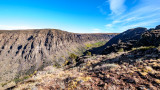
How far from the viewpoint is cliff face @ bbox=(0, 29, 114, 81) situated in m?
140

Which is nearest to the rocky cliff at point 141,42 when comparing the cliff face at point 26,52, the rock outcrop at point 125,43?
the rock outcrop at point 125,43

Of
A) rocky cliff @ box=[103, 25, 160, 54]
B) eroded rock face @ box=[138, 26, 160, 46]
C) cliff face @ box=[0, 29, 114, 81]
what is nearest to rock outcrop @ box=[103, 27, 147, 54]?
rocky cliff @ box=[103, 25, 160, 54]

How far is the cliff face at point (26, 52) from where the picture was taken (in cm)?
13962

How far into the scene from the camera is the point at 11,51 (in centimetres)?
16388

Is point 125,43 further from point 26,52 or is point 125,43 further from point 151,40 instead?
point 26,52

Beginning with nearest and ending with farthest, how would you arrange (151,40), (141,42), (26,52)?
(151,40)
(141,42)
(26,52)

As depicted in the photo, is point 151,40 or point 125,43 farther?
point 125,43

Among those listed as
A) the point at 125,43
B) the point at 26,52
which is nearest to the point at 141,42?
the point at 125,43

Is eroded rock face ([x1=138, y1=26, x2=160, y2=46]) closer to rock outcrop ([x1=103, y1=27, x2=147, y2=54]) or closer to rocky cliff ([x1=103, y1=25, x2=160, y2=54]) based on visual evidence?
rocky cliff ([x1=103, y1=25, x2=160, y2=54])

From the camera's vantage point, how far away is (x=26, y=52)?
165m

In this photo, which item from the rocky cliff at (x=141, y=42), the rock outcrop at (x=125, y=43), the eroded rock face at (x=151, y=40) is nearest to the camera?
the eroded rock face at (x=151, y=40)

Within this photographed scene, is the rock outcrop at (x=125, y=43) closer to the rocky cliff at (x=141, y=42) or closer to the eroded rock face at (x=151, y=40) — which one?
the rocky cliff at (x=141, y=42)

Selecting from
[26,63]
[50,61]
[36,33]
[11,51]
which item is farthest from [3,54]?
[50,61]

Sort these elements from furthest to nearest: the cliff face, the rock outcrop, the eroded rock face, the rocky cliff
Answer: the cliff face → the rock outcrop → the rocky cliff → the eroded rock face
